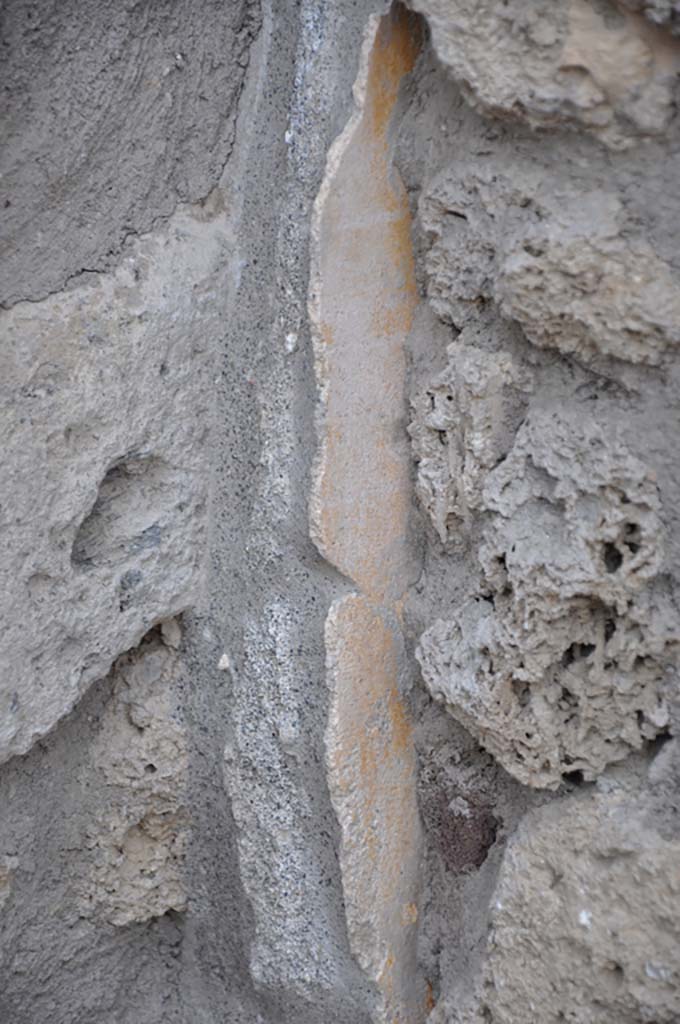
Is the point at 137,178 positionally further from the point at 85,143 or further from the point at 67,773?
the point at 67,773

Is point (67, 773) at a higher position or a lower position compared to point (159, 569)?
lower

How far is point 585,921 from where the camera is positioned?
1093 millimetres

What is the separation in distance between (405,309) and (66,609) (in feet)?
1.56

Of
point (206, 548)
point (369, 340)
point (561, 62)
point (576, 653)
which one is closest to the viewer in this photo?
point (561, 62)

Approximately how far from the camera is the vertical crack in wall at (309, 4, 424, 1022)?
1197 millimetres

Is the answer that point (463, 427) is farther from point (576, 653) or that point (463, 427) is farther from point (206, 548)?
point (206, 548)

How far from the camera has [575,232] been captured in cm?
104

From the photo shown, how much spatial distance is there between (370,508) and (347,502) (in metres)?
0.03

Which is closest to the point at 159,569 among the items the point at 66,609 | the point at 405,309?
the point at 66,609

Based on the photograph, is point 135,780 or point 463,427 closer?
point 463,427

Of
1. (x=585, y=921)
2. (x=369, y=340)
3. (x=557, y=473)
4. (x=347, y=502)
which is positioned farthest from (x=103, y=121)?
(x=585, y=921)

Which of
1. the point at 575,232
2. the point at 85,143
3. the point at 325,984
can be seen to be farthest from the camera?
the point at 325,984

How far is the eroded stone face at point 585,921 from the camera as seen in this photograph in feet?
3.44

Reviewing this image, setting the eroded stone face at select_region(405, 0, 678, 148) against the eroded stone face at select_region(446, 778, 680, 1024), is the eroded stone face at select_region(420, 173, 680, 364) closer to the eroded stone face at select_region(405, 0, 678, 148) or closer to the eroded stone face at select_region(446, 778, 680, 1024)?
the eroded stone face at select_region(405, 0, 678, 148)
